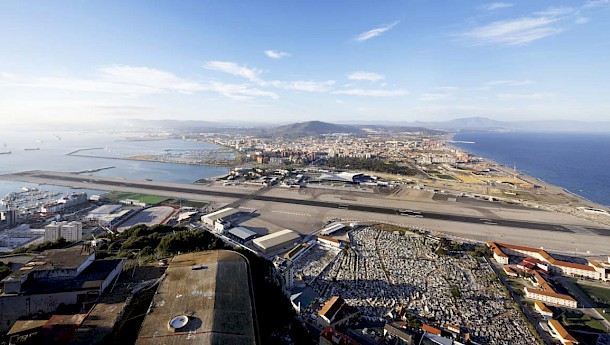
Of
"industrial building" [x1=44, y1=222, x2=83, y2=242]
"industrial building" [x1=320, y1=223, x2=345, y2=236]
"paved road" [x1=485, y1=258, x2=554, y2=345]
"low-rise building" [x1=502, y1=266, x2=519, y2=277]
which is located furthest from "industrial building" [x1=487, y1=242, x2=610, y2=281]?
"industrial building" [x1=44, y1=222, x2=83, y2=242]

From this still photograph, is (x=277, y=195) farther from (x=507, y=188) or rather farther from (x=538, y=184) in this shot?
(x=538, y=184)

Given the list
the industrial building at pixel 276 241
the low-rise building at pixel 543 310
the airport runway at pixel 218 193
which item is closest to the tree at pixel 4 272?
the industrial building at pixel 276 241

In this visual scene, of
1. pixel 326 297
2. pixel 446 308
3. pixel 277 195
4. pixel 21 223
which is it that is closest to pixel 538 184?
pixel 277 195

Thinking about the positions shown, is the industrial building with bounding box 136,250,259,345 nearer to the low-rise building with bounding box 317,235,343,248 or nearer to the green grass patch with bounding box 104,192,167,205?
the low-rise building with bounding box 317,235,343,248

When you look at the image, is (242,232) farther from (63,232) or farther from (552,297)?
(552,297)

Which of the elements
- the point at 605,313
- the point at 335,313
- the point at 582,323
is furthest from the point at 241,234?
the point at 605,313
